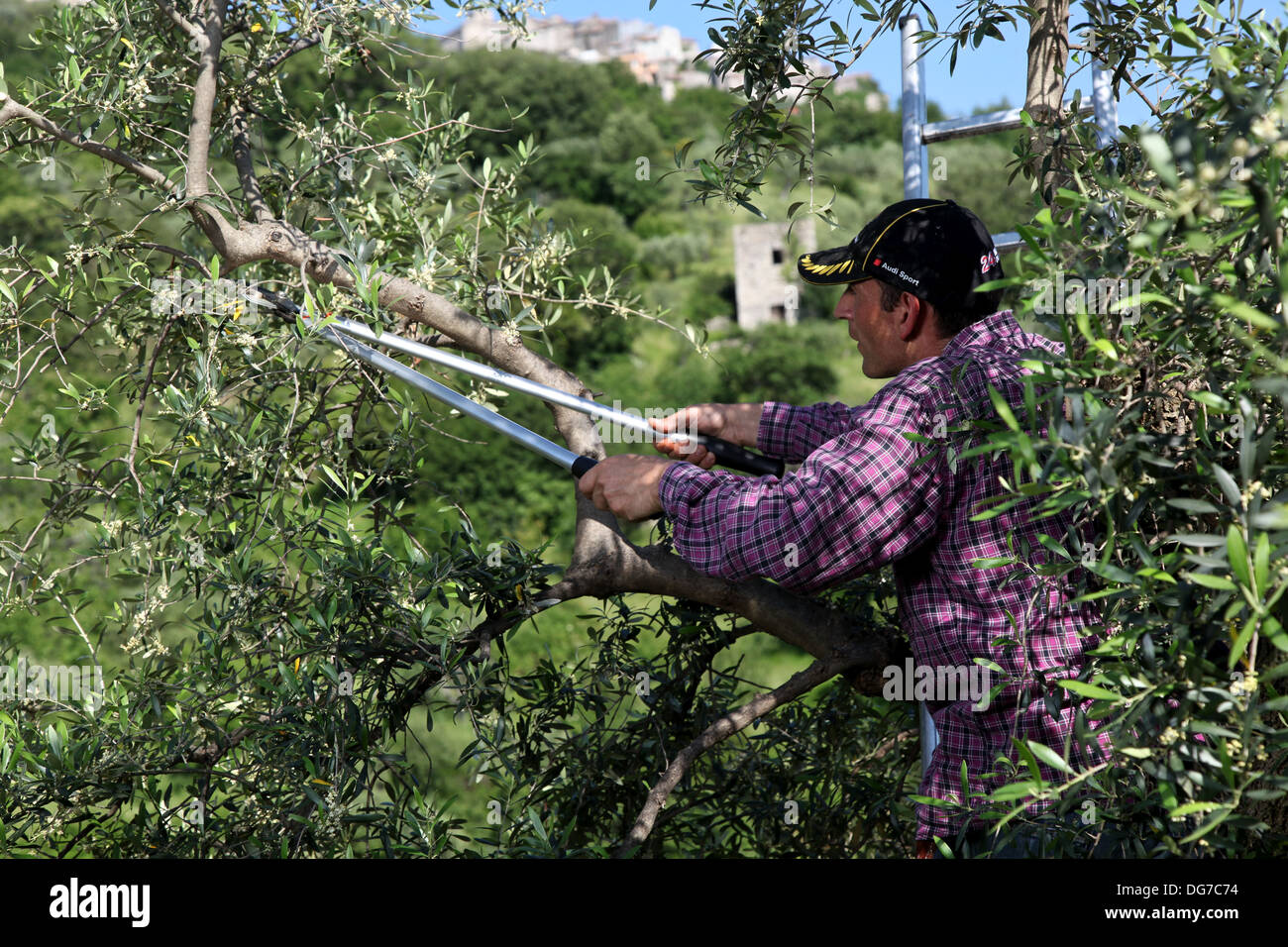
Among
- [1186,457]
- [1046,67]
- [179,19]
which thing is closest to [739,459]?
[1186,457]

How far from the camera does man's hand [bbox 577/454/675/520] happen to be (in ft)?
7.84

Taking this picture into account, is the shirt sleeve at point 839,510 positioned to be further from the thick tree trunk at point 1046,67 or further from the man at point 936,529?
the thick tree trunk at point 1046,67

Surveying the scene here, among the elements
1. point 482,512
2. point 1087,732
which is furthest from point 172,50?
point 482,512

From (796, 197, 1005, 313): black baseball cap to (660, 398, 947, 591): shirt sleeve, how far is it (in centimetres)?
40

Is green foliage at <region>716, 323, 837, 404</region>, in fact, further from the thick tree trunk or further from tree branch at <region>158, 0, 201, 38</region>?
the thick tree trunk

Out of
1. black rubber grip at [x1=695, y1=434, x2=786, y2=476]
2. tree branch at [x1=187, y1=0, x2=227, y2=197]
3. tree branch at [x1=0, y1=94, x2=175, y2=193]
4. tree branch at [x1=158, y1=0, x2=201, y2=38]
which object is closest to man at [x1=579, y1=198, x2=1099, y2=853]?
black rubber grip at [x1=695, y1=434, x2=786, y2=476]

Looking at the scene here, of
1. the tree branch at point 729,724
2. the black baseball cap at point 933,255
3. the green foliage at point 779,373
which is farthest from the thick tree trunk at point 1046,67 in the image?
the green foliage at point 779,373

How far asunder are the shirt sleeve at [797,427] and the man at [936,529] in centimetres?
45

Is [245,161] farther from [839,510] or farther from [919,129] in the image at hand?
[839,510]

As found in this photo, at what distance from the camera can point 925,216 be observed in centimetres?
251

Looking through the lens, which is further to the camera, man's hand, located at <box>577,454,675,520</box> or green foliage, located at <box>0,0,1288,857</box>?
man's hand, located at <box>577,454,675,520</box>

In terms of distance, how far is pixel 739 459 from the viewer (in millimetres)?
2639

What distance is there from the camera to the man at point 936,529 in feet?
6.86
